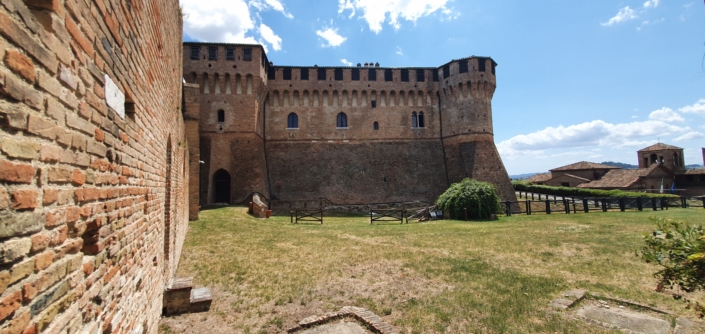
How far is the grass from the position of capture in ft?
20.3

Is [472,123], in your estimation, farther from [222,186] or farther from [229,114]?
[222,186]

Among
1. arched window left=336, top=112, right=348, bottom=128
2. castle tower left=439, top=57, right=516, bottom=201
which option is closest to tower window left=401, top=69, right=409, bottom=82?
castle tower left=439, top=57, right=516, bottom=201

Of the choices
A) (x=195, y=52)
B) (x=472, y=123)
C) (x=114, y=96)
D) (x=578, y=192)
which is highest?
(x=195, y=52)

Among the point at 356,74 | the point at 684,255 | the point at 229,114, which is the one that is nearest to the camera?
the point at 684,255

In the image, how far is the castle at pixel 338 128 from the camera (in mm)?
26047

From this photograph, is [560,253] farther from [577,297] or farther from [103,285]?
[103,285]

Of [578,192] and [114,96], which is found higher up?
[114,96]

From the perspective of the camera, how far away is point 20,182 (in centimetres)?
150

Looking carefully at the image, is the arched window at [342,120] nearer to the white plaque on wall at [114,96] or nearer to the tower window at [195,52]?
the tower window at [195,52]

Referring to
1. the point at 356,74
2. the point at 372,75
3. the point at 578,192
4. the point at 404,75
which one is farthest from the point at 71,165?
the point at 578,192

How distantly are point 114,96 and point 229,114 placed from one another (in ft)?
82.0

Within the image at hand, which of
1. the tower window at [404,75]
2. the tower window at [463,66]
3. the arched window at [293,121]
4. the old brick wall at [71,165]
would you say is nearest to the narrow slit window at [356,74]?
the tower window at [404,75]

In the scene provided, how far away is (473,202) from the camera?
2102 cm

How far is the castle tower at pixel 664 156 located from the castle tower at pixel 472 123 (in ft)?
105
